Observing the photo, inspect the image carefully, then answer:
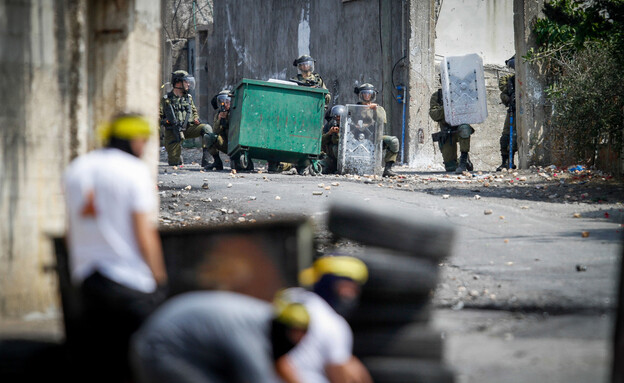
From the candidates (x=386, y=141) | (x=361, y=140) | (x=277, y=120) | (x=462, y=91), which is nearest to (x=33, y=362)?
(x=277, y=120)

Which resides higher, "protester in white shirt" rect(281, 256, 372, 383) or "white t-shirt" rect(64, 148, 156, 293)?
"white t-shirt" rect(64, 148, 156, 293)

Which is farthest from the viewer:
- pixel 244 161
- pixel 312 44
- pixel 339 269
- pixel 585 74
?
pixel 312 44

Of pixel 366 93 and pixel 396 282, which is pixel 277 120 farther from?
pixel 396 282

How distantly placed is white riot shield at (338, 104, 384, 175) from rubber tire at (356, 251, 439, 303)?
1059 cm

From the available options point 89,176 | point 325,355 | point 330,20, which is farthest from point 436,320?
point 330,20

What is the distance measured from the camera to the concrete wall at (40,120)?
17.6ft

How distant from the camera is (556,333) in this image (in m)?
5.27

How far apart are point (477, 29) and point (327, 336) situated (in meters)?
16.8

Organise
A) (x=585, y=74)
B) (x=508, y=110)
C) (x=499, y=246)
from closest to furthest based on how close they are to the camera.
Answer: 1. (x=499, y=246)
2. (x=585, y=74)
3. (x=508, y=110)

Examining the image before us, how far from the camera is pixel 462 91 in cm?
1688

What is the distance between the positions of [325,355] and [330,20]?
→ 16837mm

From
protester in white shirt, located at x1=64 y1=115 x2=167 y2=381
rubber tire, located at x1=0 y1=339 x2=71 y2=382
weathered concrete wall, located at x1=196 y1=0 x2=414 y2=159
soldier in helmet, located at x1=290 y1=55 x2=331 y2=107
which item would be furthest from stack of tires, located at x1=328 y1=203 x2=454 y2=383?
weathered concrete wall, located at x1=196 y1=0 x2=414 y2=159

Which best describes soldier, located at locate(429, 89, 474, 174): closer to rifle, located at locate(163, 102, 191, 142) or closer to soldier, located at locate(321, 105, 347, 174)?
soldier, located at locate(321, 105, 347, 174)

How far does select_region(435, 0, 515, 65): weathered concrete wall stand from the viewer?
19.1 m
